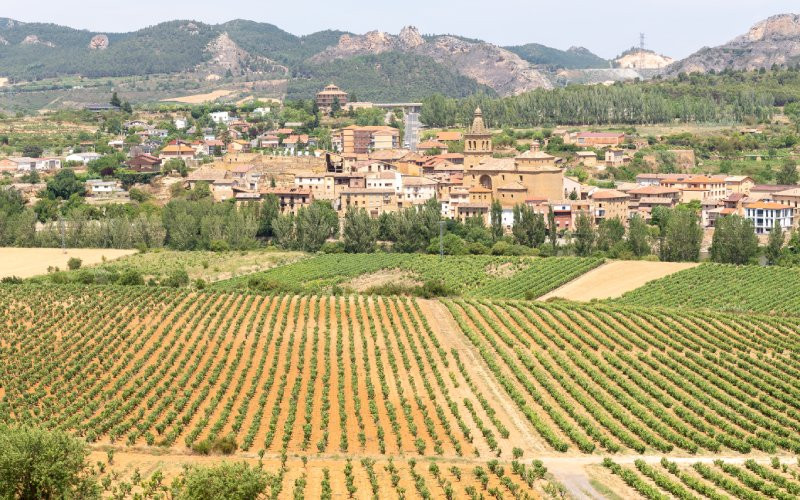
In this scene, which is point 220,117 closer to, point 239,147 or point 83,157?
point 239,147

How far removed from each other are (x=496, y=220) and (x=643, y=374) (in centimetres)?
3920

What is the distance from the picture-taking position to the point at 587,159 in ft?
370

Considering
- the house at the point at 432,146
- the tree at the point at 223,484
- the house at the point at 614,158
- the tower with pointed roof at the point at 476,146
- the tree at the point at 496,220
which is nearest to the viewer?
the tree at the point at 223,484

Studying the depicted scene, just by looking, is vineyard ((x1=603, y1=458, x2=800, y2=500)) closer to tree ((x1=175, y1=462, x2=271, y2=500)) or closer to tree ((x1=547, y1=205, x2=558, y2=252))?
tree ((x1=175, y1=462, x2=271, y2=500))

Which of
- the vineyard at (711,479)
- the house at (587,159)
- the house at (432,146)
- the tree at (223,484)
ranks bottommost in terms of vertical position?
the vineyard at (711,479)

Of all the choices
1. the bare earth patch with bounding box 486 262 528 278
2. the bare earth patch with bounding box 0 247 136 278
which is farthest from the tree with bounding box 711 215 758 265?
the bare earth patch with bounding box 0 247 136 278

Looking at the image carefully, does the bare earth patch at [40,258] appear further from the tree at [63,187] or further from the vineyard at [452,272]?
the tree at [63,187]

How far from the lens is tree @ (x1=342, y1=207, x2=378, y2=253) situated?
250 feet

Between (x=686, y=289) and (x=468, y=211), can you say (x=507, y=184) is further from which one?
(x=686, y=289)

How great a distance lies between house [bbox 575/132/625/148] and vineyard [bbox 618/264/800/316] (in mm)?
55194

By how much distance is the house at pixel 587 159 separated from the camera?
112m

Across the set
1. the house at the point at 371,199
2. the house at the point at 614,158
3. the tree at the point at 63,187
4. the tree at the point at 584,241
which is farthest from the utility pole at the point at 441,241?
the house at the point at 614,158

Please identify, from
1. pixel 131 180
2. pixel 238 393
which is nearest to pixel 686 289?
pixel 238 393

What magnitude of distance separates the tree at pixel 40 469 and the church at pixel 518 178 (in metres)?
62.7
